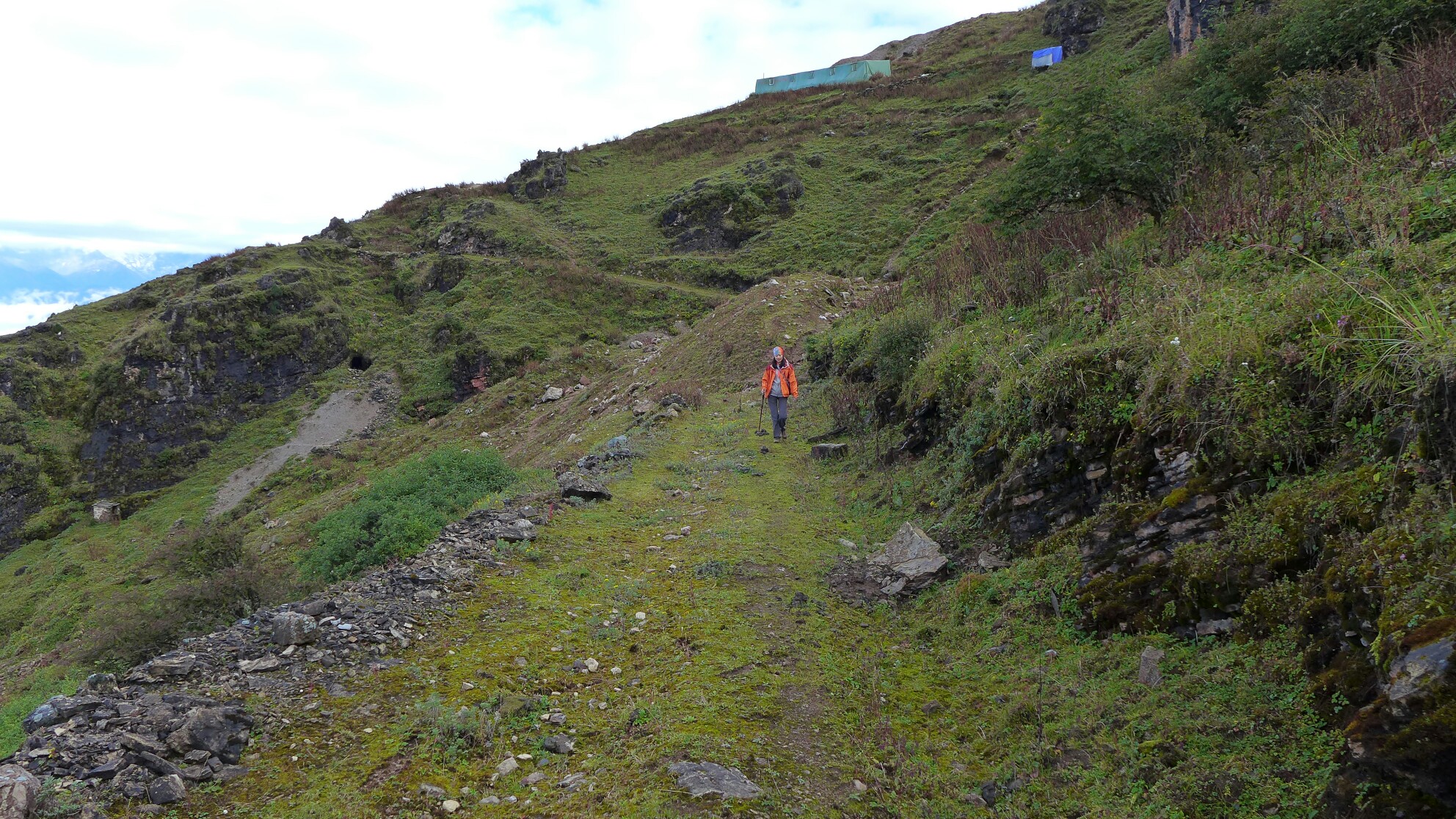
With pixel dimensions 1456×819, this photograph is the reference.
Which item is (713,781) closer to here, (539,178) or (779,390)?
(779,390)

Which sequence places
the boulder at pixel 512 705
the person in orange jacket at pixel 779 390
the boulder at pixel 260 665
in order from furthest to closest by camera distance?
the person in orange jacket at pixel 779 390
the boulder at pixel 260 665
the boulder at pixel 512 705

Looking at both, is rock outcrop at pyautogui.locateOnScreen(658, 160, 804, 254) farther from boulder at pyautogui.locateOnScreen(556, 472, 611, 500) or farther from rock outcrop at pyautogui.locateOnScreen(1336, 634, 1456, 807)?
rock outcrop at pyautogui.locateOnScreen(1336, 634, 1456, 807)

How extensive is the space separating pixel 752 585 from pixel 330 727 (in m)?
3.54

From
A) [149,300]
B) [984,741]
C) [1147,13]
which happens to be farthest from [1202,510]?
[149,300]

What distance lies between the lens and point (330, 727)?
4.51 metres

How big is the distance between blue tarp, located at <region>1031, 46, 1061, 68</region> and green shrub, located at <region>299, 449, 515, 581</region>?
4684 centimetres

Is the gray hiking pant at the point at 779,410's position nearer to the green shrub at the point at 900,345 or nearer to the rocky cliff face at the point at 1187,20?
the green shrub at the point at 900,345

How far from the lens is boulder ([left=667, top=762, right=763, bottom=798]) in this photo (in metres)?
3.81

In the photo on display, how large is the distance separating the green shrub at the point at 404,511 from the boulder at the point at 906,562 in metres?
6.29

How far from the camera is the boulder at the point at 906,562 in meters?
6.25

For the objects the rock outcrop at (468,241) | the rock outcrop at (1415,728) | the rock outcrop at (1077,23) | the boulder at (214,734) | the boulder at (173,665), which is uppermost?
the rock outcrop at (1077,23)

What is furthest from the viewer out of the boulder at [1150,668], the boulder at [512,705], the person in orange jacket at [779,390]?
the person in orange jacket at [779,390]

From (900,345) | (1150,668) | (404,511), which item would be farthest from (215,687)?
(900,345)

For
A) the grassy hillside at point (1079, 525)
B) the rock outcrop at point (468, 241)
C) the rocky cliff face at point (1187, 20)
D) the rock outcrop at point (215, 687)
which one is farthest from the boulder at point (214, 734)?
the rock outcrop at point (468, 241)
